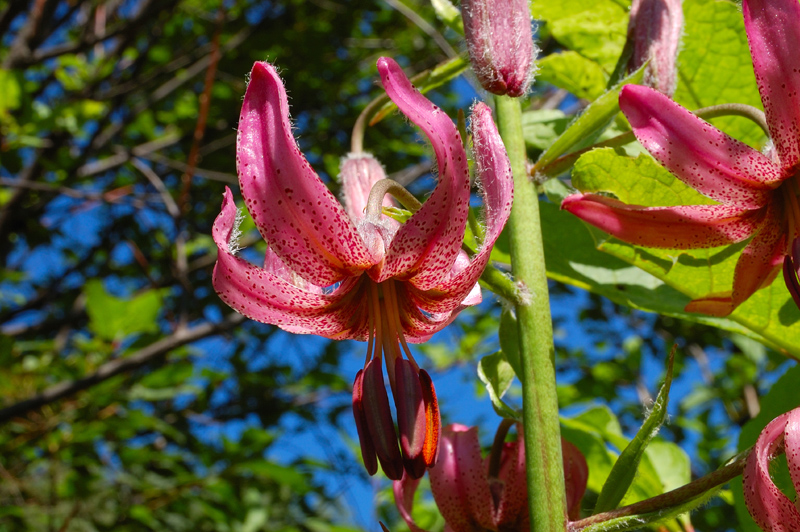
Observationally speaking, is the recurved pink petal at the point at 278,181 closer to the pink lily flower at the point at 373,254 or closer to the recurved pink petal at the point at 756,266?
the pink lily flower at the point at 373,254

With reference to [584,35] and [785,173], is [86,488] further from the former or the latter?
[785,173]

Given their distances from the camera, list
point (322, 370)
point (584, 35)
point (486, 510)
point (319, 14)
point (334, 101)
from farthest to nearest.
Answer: point (319, 14), point (334, 101), point (322, 370), point (584, 35), point (486, 510)

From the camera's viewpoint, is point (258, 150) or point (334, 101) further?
point (334, 101)

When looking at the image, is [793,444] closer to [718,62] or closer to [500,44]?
[500,44]

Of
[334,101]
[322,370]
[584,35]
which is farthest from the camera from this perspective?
[334,101]

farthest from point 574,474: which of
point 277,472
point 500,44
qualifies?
point 277,472

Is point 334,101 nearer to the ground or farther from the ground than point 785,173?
farther from the ground

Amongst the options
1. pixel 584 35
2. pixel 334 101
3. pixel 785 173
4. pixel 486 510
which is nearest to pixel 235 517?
pixel 486 510
